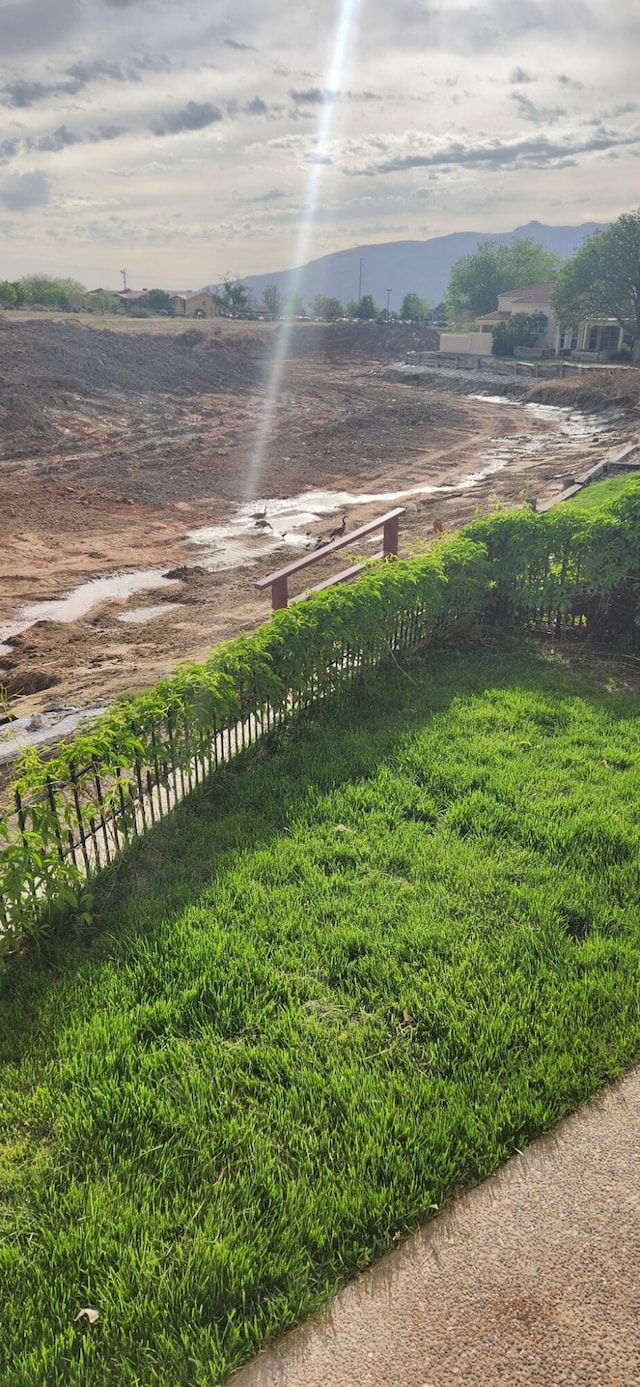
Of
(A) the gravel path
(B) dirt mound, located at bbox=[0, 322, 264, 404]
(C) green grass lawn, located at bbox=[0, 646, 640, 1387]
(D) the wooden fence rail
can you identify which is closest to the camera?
(A) the gravel path

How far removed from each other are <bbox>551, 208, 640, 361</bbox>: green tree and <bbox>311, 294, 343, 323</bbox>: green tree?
63481 millimetres

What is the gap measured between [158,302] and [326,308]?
1346 inches

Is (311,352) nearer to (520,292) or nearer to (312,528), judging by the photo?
(520,292)

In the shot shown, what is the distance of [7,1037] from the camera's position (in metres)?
3.61

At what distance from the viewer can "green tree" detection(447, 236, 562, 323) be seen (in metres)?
96.2

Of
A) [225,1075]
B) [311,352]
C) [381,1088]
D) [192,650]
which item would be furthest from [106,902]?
[311,352]

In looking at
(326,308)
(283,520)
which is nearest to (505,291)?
(326,308)

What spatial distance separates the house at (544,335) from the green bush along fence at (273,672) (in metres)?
64.6

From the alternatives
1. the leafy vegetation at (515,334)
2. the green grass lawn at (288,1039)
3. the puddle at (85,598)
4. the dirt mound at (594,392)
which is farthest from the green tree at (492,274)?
the green grass lawn at (288,1039)

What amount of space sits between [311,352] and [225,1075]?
7987 cm

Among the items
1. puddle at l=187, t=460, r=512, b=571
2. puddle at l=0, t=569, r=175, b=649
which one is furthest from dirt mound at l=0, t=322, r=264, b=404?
puddle at l=0, t=569, r=175, b=649

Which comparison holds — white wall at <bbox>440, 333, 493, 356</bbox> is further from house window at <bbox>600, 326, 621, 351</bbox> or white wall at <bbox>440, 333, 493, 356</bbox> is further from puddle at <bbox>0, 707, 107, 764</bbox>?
puddle at <bbox>0, 707, 107, 764</bbox>

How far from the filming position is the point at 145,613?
13492 mm

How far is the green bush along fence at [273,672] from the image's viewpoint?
168 inches
